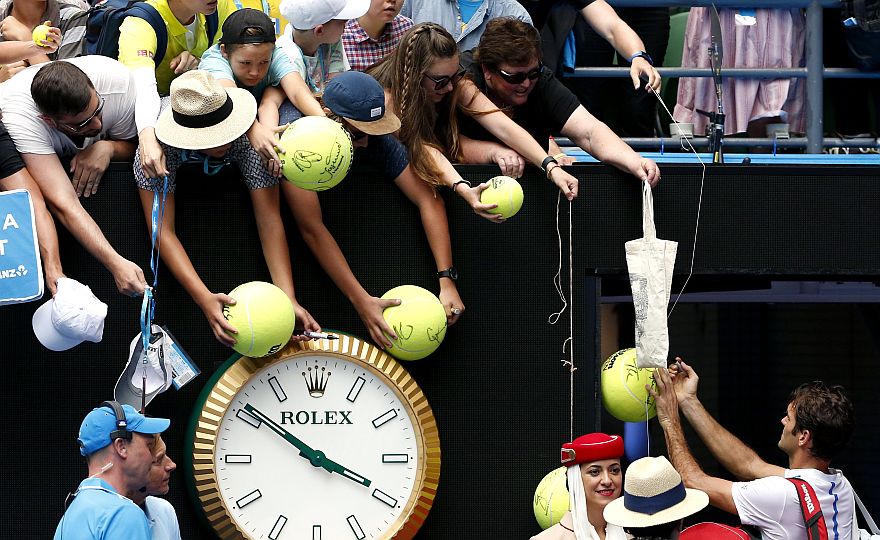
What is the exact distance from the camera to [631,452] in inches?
332

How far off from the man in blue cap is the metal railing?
2878mm

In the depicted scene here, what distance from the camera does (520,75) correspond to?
5.96 meters

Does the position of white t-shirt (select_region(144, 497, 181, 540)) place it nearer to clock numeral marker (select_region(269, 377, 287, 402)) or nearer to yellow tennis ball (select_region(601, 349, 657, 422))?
clock numeral marker (select_region(269, 377, 287, 402))

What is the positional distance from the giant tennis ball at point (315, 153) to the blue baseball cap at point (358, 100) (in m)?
0.09

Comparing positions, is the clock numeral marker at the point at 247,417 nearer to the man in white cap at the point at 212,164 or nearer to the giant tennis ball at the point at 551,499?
the man in white cap at the point at 212,164

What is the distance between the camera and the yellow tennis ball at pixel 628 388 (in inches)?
226

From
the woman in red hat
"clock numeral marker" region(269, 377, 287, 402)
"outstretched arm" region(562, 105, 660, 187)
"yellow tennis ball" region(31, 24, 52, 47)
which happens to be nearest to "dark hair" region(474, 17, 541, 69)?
"outstretched arm" region(562, 105, 660, 187)

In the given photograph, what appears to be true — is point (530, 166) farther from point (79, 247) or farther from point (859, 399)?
point (859, 399)

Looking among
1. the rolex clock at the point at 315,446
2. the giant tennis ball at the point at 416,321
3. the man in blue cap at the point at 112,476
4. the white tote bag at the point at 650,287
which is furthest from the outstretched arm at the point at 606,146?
the man in blue cap at the point at 112,476

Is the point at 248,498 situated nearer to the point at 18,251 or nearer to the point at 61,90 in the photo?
the point at 18,251

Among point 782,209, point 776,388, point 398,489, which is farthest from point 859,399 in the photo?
point 398,489

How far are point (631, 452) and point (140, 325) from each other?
3.47 m

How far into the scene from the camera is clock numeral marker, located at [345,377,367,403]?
229 inches

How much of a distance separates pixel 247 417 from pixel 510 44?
5.57 feet
